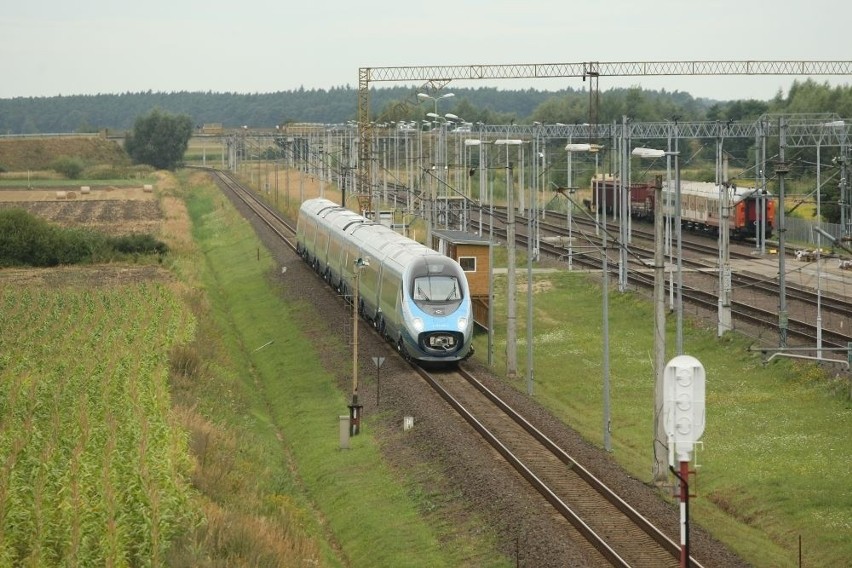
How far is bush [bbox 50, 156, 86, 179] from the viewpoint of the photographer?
180375 millimetres

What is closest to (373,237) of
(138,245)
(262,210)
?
(138,245)

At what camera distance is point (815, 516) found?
1016 inches

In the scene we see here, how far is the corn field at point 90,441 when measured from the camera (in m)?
22.1

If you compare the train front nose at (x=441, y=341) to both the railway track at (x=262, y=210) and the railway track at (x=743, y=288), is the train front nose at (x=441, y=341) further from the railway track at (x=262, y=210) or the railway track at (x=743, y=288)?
the railway track at (x=262, y=210)

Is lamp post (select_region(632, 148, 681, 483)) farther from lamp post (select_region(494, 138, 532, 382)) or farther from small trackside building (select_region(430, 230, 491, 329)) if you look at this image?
small trackside building (select_region(430, 230, 491, 329))

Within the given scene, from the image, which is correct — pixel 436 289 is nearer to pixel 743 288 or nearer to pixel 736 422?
pixel 736 422

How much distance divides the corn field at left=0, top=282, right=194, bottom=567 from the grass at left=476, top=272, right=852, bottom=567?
385 inches

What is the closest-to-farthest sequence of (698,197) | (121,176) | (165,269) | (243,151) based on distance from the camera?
(165,269), (698,197), (121,176), (243,151)

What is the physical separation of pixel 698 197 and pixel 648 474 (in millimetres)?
49837

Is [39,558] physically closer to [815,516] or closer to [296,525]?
[296,525]

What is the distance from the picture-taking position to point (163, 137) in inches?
7677

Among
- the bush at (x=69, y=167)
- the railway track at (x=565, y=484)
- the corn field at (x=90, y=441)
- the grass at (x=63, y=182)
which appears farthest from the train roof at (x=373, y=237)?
the bush at (x=69, y=167)

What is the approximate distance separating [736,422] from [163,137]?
170 metres

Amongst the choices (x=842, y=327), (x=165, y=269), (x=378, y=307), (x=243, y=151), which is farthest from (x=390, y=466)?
(x=243, y=151)
